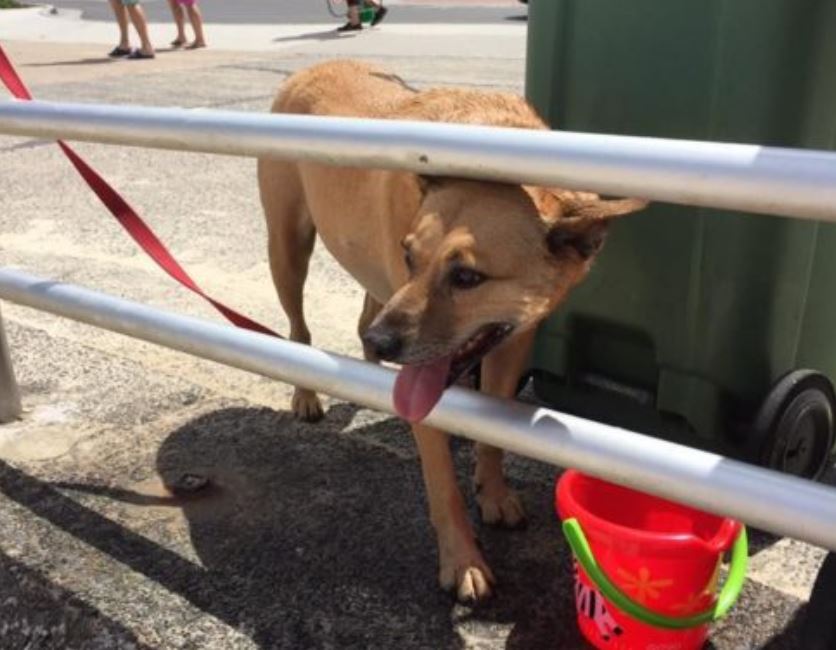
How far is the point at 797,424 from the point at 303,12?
69.6 feet

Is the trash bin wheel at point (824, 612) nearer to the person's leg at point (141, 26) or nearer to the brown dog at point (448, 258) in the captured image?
the brown dog at point (448, 258)

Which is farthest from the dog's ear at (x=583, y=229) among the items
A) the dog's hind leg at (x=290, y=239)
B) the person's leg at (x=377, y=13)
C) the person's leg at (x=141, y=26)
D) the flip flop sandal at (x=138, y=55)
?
the person's leg at (x=377, y=13)

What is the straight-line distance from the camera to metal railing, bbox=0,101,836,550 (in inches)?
A: 57.8

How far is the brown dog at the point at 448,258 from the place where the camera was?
2254 millimetres

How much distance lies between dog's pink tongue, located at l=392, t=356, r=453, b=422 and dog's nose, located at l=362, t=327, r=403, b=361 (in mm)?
84

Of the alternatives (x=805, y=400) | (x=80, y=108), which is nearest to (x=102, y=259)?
(x=80, y=108)

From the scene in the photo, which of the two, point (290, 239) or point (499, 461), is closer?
point (499, 461)

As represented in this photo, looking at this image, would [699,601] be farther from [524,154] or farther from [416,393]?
[524,154]

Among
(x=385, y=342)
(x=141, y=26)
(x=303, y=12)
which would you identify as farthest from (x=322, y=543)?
(x=303, y=12)

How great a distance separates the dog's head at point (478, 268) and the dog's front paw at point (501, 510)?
2.42 ft

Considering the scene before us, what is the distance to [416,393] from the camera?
2.06m

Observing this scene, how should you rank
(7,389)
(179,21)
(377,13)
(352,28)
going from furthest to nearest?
1. (377,13)
2. (352,28)
3. (179,21)
4. (7,389)

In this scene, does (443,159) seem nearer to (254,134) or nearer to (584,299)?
(254,134)

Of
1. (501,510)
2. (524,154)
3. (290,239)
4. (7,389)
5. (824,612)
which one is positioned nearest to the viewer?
(524,154)
